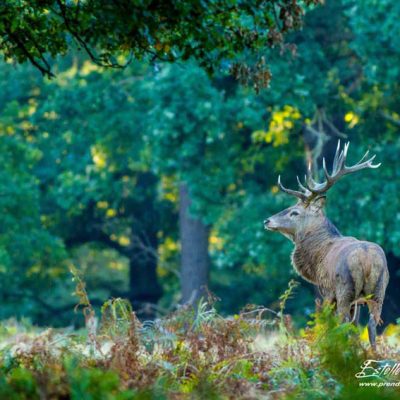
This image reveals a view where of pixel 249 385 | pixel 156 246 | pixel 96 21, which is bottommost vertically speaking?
pixel 249 385

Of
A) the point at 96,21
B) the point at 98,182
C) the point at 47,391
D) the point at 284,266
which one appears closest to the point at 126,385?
the point at 47,391

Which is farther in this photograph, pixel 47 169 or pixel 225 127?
pixel 47 169

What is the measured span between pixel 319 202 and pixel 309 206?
0.16 metres

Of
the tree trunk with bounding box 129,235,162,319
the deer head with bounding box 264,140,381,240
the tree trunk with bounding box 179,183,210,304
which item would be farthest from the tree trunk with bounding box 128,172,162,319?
the deer head with bounding box 264,140,381,240

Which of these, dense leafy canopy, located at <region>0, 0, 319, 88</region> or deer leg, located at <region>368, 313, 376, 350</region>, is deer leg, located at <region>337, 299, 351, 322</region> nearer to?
deer leg, located at <region>368, 313, 376, 350</region>

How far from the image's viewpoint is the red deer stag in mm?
11516

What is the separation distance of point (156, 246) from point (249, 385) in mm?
24247

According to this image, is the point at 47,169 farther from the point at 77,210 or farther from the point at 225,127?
the point at 225,127

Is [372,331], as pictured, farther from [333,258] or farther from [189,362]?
[189,362]

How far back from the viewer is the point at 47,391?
23.4 ft

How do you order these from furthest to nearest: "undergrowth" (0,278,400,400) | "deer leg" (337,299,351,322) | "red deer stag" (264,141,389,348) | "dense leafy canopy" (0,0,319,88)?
"deer leg" (337,299,351,322) < "red deer stag" (264,141,389,348) < "dense leafy canopy" (0,0,319,88) < "undergrowth" (0,278,400,400)
